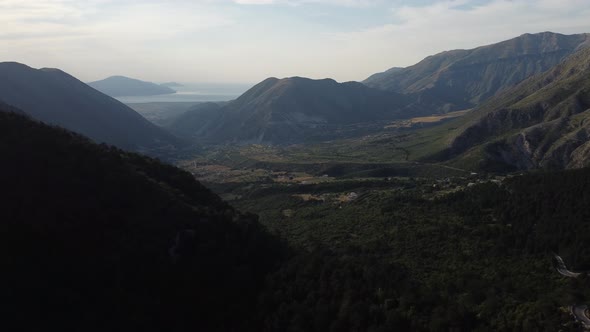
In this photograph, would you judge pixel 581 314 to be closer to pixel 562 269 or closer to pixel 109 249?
pixel 562 269

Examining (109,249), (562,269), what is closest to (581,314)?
(562,269)

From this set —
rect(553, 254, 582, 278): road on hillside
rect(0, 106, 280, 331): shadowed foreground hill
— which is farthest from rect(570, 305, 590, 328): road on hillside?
rect(0, 106, 280, 331): shadowed foreground hill

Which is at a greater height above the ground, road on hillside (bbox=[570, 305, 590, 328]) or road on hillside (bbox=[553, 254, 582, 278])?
road on hillside (bbox=[570, 305, 590, 328])

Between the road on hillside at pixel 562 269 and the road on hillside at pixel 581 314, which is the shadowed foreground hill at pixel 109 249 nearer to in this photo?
the road on hillside at pixel 581 314

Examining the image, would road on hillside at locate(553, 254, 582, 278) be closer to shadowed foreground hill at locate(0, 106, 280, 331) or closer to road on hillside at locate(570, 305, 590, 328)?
road on hillside at locate(570, 305, 590, 328)

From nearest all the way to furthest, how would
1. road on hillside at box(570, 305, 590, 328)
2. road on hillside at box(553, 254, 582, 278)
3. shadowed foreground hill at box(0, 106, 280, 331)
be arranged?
1. road on hillside at box(570, 305, 590, 328)
2. shadowed foreground hill at box(0, 106, 280, 331)
3. road on hillside at box(553, 254, 582, 278)

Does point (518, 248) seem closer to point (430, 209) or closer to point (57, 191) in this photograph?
point (430, 209)

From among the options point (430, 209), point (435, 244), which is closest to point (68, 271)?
point (435, 244)

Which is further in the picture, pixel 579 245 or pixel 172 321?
pixel 579 245
